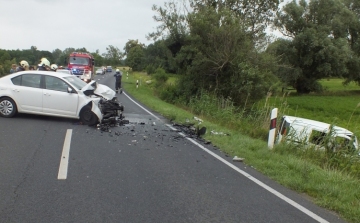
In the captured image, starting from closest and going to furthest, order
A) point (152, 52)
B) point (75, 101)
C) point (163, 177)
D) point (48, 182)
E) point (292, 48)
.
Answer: point (48, 182)
point (163, 177)
point (75, 101)
point (292, 48)
point (152, 52)

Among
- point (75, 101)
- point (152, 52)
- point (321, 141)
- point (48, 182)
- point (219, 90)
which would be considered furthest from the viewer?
point (152, 52)

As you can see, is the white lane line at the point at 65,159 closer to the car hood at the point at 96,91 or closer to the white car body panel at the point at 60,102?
the white car body panel at the point at 60,102

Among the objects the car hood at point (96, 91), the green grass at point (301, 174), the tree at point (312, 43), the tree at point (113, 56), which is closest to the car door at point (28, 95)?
the car hood at point (96, 91)

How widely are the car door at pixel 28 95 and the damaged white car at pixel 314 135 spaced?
764cm

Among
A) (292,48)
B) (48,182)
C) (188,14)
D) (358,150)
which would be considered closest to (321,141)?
(358,150)

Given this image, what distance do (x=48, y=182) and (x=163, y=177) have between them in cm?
194

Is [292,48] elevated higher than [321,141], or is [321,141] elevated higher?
[292,48]

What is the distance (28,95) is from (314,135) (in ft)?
29.4

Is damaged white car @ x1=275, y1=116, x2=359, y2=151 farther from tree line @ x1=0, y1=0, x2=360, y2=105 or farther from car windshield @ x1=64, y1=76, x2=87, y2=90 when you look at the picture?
tree line @ x1=0, y1=0, x2=360, y2=105

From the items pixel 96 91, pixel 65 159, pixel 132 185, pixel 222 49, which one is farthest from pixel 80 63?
pixel 132 185

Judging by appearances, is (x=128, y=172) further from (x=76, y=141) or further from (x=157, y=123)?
(x=157, y=123)

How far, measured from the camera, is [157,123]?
1265 centimetres

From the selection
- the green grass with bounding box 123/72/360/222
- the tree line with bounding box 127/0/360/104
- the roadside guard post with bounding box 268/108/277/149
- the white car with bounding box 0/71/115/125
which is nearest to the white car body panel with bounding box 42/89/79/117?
the white car with bounding box 0/71/115/125

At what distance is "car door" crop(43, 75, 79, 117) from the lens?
36.4 ft
